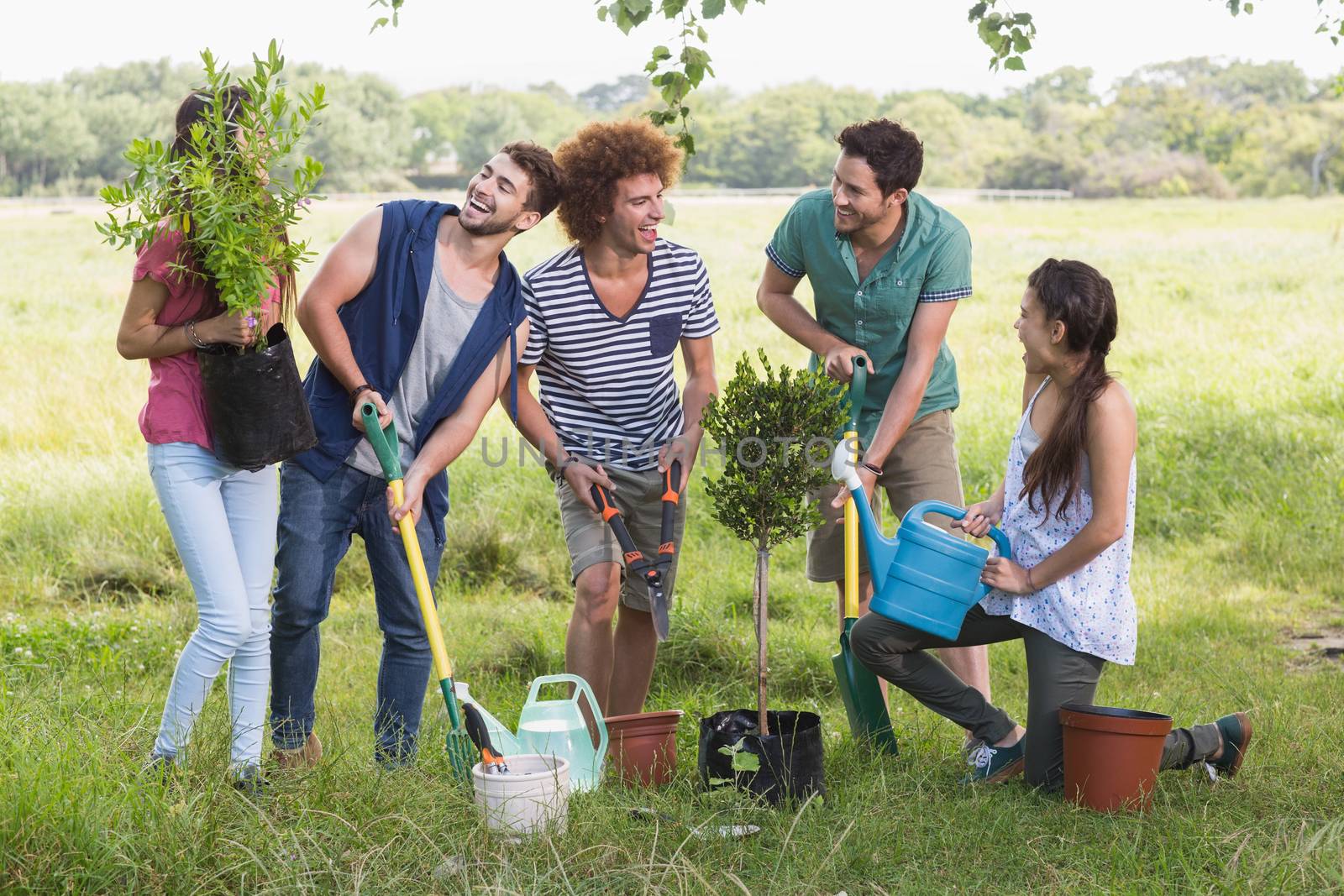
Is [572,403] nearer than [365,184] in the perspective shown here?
Yes

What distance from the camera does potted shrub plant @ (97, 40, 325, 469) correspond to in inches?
118

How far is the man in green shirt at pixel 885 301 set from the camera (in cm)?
386

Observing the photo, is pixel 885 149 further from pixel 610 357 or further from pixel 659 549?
pixel 659 549

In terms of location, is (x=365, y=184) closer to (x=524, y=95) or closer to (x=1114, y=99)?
(x=524, y=95)

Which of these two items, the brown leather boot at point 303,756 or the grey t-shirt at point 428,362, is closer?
the brown leather boot at point 303,756

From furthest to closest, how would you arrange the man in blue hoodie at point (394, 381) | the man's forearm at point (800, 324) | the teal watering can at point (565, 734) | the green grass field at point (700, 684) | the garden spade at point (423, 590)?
the man's forearm at point (800, 324) < the man in blue hoodie at point (394, 381) < the teal watering can at point (565, 734) < the garden spade at point (423, 590) < the green grass field at point (700, 684)

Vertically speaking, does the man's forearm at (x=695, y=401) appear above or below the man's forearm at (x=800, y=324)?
below

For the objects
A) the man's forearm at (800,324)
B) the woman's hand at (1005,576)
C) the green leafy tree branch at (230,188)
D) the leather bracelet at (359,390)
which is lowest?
the woman's hand at (1005,576)

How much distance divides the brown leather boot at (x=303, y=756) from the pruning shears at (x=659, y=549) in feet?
3.35

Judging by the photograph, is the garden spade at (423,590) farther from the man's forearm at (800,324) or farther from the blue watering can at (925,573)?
the man's forearm at (800,324)

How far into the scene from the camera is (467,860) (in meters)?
2.89

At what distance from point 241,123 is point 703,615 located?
118 inches

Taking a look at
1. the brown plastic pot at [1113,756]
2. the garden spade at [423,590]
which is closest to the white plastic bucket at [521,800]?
the garden spade at [423,590]

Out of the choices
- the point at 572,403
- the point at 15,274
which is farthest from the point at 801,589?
the point at 15,274
